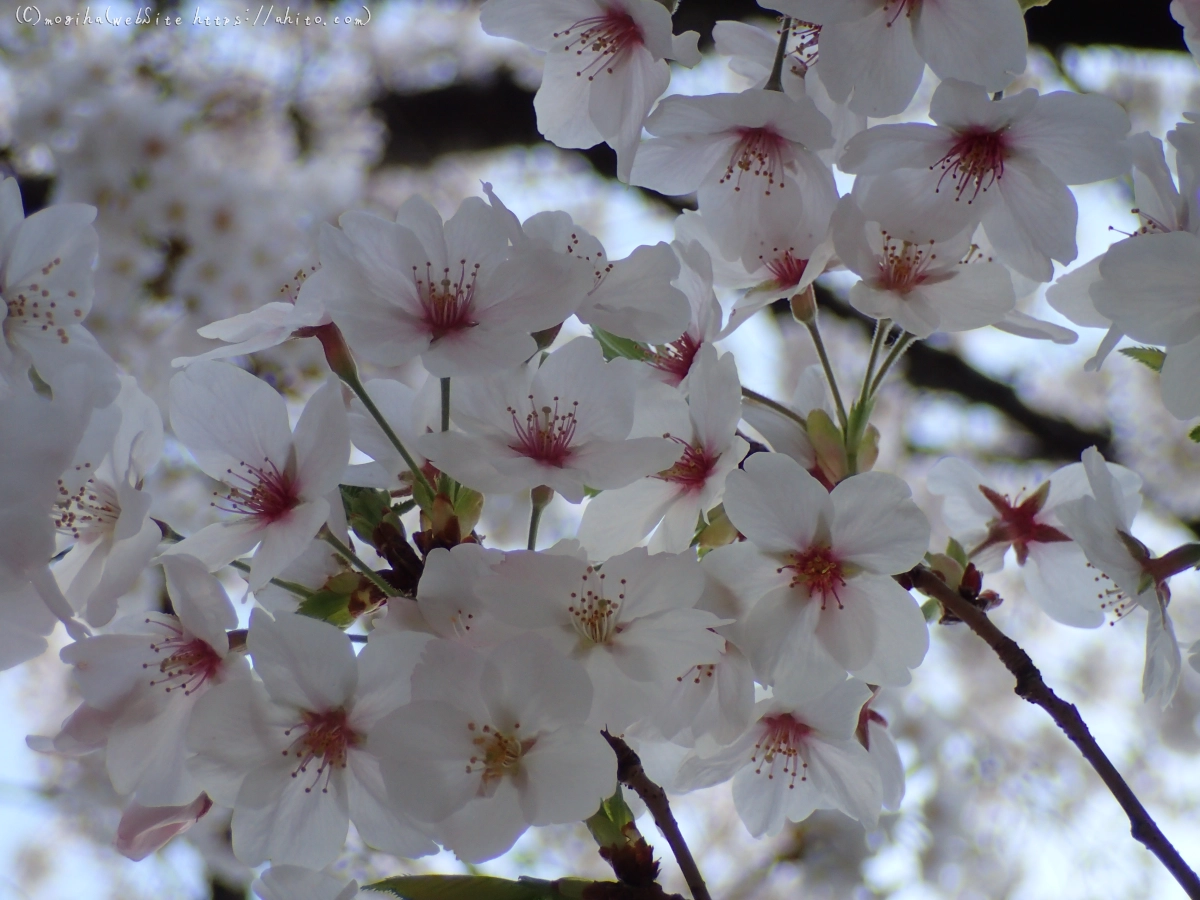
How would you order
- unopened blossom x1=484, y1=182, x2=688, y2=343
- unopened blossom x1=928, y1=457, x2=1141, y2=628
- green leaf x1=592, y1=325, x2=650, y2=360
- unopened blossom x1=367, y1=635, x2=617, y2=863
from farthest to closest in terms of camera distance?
1. unopened blossom x1=928, y1=457, x2=1141, y2=628
2. green leaf x1=592, y1=325, x2=650, y2=360
3. unopened blossom x1=484, y1=182, x2=688, y2=343
4. unopened blossom x1=367, y1=635, x2=617, y2=863

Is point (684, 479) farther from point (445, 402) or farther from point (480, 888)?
point (480, 888)

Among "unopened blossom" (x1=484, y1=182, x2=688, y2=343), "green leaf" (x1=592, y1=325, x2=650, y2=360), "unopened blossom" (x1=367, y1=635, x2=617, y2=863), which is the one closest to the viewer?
"unopened blossom" (x1=367, y1=635, x2=617, y2=863)

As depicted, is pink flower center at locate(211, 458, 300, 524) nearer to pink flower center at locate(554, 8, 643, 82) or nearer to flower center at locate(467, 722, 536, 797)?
flower center at locate(467, 722, 536, 797)

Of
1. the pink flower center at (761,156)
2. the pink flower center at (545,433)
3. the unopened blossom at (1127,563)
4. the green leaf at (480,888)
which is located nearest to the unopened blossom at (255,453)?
the pink flower center at (545,433)

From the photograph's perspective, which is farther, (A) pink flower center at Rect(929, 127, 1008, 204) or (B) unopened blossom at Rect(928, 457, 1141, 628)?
(B) unopened blossom at Rect(928, 457, 1141, 628)

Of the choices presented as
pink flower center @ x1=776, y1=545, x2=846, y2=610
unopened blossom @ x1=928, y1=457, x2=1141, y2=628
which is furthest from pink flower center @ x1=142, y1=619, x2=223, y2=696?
unopened blossom @ x1=928, y1=457, x2=1141, y2=628

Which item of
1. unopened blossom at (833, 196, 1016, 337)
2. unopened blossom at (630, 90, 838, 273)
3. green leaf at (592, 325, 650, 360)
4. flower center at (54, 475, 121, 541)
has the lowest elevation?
flower center at (54, 475, 121, 541)
